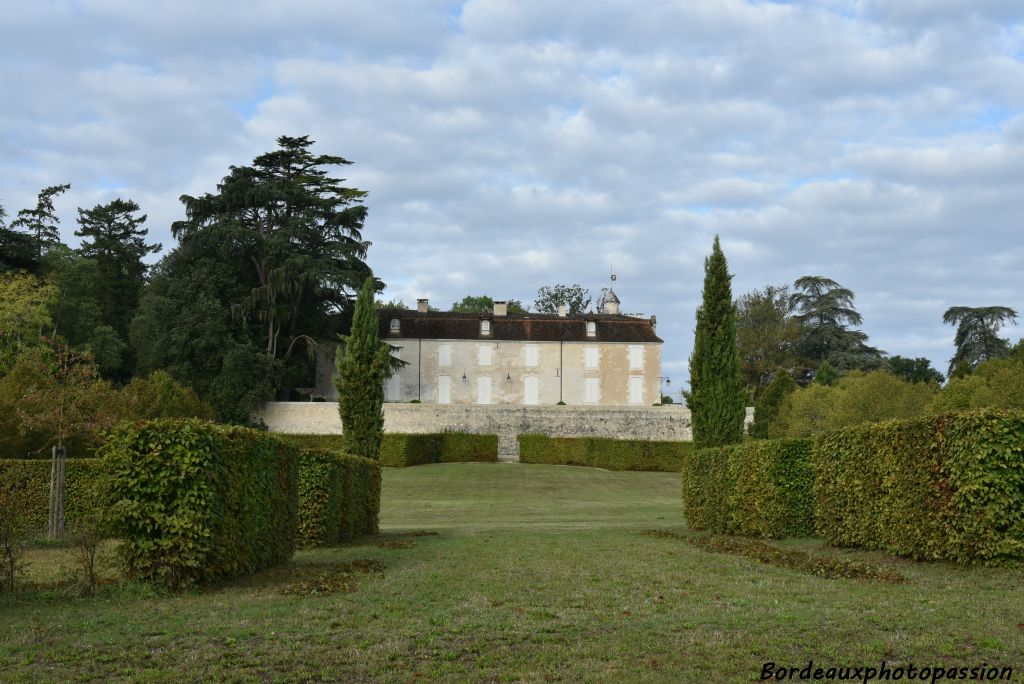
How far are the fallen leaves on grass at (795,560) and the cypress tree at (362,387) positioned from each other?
11.6 metres

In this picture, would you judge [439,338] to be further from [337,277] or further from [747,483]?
[747,483]

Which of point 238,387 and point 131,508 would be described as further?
point 238,387

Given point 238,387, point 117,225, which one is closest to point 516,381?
point 238,387

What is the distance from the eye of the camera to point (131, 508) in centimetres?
1013

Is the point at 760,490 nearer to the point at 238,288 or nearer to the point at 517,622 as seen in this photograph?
the point at 517,622

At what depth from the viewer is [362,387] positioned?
90.9 ft

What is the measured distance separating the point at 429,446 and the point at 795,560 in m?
40.8

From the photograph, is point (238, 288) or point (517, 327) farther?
point (517, 327)

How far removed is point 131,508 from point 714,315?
19243 mm

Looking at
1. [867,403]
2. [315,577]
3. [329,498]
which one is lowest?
[315,577]

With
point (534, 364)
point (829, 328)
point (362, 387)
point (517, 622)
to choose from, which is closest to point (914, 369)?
point (829, 328)

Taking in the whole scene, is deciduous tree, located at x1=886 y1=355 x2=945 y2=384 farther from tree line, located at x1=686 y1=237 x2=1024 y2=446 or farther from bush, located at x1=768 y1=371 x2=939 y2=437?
bush, located at x1=768 y1=371 x2=939 y2=437

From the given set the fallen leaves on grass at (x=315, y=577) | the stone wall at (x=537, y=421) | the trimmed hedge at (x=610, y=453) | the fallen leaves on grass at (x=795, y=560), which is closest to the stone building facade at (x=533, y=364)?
the stone wall at (x=537, y=421)

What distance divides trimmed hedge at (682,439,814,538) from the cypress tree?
10.3m
